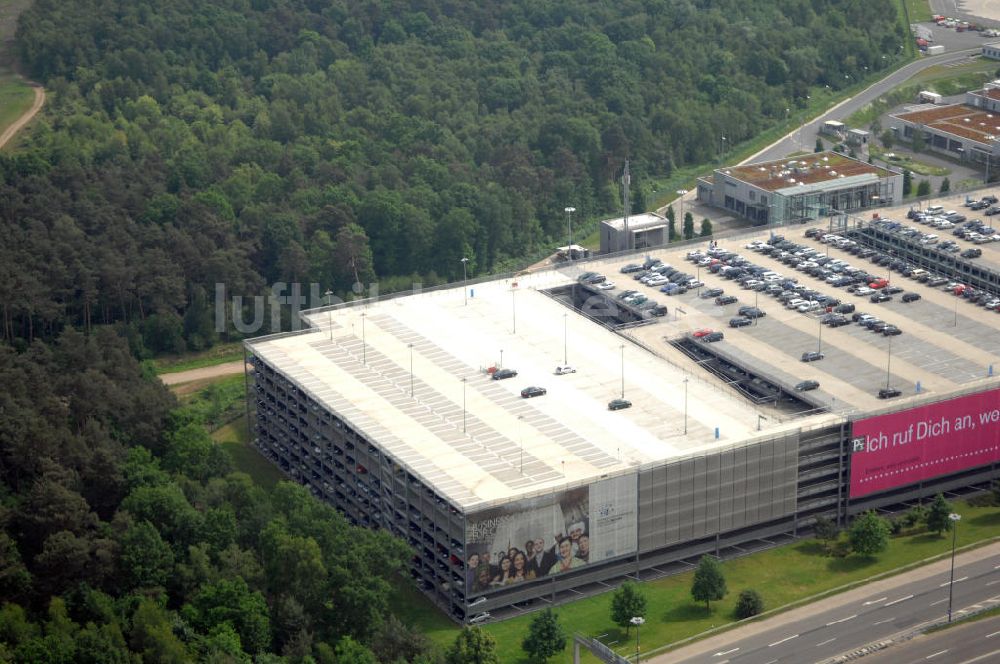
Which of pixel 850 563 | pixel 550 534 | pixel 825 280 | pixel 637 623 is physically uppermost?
pixel 825 280

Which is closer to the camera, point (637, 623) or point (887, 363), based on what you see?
point (637, 623)

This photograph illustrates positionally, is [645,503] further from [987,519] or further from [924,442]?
[987,519]

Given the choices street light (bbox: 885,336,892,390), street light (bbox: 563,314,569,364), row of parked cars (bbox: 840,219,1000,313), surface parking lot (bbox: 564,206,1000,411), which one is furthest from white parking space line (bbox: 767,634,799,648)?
row of parked cars (bbox: 840,219,1000,313)

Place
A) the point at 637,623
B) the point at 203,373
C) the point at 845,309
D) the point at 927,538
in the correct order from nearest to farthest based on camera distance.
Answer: the point at 637,623 → the point at 927,538 → the point at 845,309 → the point at 203,373

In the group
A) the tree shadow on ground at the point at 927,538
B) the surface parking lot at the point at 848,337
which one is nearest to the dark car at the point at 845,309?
the surface parking lot at the point at 848,337

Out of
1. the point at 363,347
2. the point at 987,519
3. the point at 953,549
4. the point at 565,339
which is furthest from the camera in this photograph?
the point at 565,339

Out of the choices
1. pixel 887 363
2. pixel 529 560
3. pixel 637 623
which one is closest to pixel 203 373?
pixel 529 560

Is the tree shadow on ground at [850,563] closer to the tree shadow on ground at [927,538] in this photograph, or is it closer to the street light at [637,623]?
the tree shadow on ground at [927,538]
